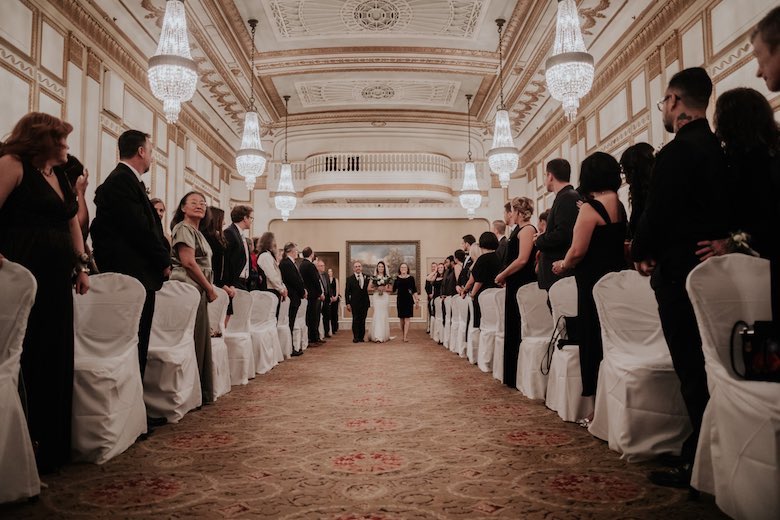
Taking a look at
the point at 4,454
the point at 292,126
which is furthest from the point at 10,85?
the point at 292,126

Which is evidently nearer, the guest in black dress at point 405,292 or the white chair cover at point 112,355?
the white chair cover at point 112,355

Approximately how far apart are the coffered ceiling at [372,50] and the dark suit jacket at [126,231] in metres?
5.03

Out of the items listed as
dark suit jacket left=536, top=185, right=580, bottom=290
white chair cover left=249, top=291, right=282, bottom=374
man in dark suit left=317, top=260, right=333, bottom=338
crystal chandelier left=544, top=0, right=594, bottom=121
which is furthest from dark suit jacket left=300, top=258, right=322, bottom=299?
dark suit jacket left=536, top=185, right=580, bottom=290

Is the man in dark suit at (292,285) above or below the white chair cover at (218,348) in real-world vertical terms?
above

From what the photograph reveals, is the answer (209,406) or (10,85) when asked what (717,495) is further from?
(10,85)

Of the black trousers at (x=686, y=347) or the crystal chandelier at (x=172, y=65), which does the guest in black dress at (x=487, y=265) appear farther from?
the black trousers at (x=686, y=347)

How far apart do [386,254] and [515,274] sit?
10.6 metres

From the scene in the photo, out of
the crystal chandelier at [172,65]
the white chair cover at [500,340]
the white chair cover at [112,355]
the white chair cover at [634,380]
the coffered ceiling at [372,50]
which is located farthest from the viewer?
the coffered ceiling at [372,50]

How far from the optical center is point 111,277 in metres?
2.62

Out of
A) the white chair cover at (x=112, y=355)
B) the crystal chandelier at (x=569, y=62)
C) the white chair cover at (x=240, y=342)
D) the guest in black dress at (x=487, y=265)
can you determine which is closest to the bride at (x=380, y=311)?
the guest in black dress at (x=487, y=265)

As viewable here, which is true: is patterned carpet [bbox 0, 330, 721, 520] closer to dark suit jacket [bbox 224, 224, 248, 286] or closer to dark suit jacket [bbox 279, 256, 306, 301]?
dark suit jacket [bbox 224, 224, 248, 286]

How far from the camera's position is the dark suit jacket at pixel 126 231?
2752 mm

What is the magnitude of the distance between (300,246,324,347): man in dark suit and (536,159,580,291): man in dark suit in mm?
5266

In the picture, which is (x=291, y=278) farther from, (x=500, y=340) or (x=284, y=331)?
(x=500, y=340)
